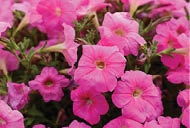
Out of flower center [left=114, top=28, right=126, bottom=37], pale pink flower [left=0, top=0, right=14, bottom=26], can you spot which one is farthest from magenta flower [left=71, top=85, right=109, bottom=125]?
pale pink flower [left=0, top=0, right=14, bottom=26]

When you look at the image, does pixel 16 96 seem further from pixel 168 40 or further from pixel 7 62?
pixel 168 40

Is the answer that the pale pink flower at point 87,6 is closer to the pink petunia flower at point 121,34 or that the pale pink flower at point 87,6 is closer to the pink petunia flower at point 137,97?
the pink petunia flower at point 121,34

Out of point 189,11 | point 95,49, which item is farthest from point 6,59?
point 189,11

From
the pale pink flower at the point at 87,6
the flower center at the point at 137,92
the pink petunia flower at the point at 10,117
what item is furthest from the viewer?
the pale pink flower at the point at 87,6

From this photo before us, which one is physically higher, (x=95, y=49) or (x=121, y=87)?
(x=95, y=49)

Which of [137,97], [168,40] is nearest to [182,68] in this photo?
[168,40]

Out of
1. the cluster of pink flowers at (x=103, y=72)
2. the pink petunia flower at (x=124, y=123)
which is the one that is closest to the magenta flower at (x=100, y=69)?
the cluster of pink flowers at (x=103, y=72)

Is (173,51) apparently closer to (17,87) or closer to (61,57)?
(61,57)
